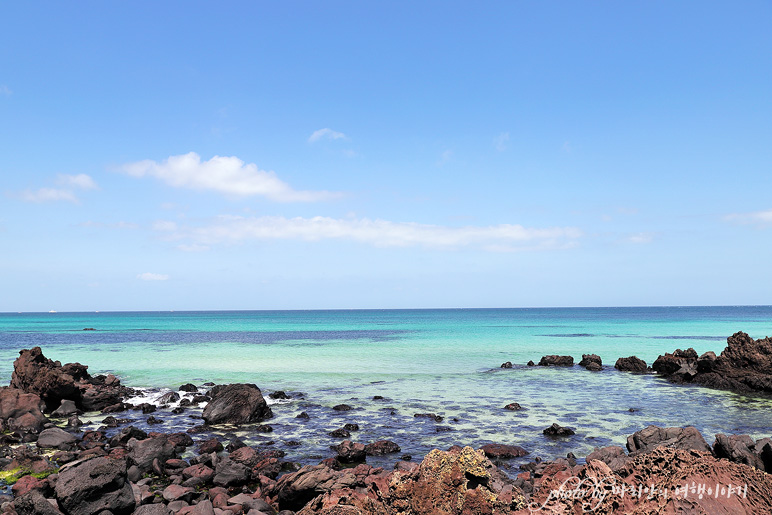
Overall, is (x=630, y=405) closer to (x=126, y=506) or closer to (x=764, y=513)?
(x=764, y=513)

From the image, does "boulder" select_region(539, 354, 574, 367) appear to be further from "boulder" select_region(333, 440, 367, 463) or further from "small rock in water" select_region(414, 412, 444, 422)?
"boulder" select_region(333, 440, 367, 463)

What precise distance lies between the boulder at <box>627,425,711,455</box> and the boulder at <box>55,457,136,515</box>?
12381 millimetres

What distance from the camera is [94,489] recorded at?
369 inches

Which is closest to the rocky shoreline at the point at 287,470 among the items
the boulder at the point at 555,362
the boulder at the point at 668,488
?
the boulder at the point at 668,488

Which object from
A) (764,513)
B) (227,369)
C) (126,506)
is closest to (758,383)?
(764,513)

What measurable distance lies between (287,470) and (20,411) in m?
13.0

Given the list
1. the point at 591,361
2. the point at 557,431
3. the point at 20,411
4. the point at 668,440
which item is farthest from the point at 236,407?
the point at 591,361

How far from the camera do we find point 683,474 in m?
6.40

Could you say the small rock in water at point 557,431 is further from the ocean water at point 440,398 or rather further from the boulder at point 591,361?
the boulder at point 591,361

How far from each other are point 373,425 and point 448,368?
18.6m

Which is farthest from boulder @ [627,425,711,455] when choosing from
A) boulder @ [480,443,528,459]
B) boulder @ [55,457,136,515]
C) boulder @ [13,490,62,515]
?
boulder @ [13,490,62,515]

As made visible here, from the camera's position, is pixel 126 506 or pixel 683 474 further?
pixel 126 506

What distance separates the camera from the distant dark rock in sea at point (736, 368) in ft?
86.0

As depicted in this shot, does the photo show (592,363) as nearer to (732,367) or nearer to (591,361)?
(591,361)
